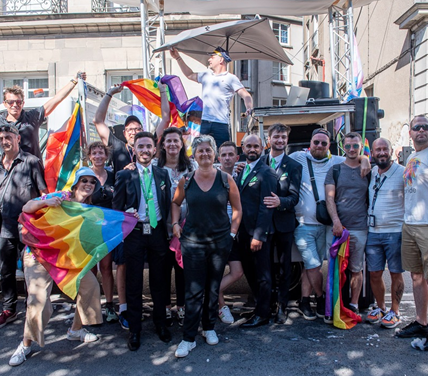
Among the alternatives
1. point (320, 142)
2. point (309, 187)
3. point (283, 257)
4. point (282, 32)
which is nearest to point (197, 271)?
point (283, 257)

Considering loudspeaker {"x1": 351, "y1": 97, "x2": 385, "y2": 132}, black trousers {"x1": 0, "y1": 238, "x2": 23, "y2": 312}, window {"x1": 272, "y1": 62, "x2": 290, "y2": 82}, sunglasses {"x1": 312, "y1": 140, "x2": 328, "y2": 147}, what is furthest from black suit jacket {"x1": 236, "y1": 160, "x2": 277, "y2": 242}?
window {"x1": 272, "y1": 62, "x2": 290, "y2": 82}

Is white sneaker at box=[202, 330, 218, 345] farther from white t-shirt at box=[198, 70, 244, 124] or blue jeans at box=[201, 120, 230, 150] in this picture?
white t-shirt at box=[198, 70, 244, 124]

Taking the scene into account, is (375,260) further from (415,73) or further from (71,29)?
(71,29)

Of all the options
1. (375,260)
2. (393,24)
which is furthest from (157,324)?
(393,24)

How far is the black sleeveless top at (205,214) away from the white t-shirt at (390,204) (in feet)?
5.70

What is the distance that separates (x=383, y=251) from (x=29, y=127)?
446cm

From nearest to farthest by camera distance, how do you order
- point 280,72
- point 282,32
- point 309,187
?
point 309,187, point 280,72, point 282,32

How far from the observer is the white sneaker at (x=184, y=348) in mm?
3701

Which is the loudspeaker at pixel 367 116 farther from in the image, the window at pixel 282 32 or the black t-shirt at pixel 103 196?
the window at pixel 282 32

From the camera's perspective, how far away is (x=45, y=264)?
377cm

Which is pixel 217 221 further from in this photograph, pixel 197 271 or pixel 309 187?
pixel 309 187

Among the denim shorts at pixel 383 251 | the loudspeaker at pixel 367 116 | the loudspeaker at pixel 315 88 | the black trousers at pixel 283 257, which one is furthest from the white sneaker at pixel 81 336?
the loudspeaker at pixel 315 88

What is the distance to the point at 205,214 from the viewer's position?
377cm

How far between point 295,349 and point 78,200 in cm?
261
